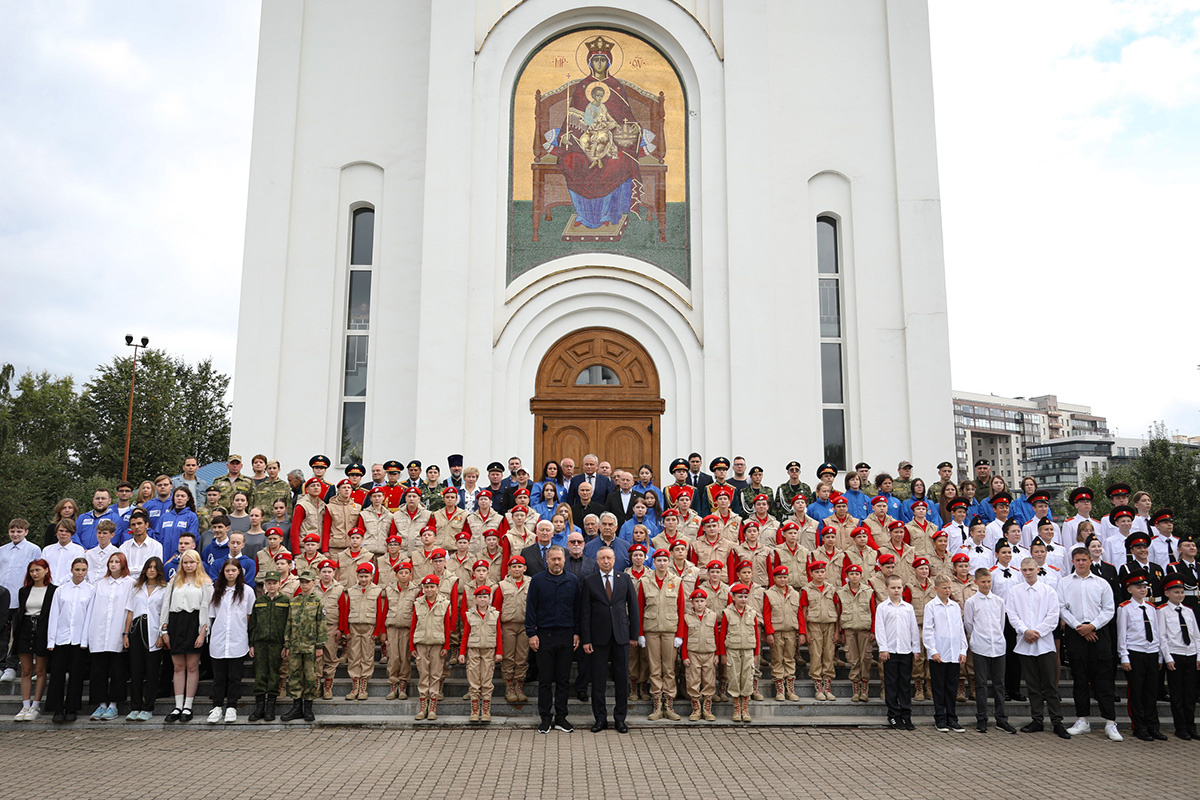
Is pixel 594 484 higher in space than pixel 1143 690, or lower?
higher

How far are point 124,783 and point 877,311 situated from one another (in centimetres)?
1350

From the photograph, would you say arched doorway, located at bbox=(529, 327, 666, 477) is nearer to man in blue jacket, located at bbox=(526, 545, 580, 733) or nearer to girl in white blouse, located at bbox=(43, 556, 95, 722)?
man in blue jacket, located at bbox=(526, 545, 580, 733)

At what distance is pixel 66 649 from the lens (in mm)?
8953

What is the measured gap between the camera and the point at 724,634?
9.06 meters

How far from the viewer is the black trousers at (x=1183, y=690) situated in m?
8.89

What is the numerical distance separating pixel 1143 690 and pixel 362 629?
8.39 meters

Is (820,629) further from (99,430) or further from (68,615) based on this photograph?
(99,430)

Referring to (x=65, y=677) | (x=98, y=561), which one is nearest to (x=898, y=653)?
(x=98, y=561)

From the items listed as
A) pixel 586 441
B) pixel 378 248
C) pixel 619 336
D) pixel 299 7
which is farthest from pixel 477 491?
pixel 299 7

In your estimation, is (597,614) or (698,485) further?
(698,485)

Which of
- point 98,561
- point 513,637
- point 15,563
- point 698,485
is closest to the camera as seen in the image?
point 513,637

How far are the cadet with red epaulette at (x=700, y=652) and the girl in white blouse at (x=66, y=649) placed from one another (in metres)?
6.39

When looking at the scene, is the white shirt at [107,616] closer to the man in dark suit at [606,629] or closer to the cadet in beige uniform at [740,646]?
the man in dark suit at [606,629]

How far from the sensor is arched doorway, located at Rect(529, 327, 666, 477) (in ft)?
49.2
